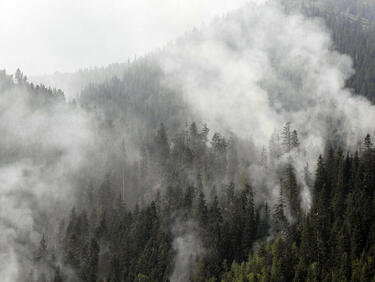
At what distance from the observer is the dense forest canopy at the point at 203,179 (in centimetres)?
8588

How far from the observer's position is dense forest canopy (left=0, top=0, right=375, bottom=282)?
3381 inches

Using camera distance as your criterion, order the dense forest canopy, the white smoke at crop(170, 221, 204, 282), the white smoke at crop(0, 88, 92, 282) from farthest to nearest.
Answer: the white smoke at crop(0, 88, 92, 282), the white smoke at crop(170, 221, 204, 282), the dense forest canopy

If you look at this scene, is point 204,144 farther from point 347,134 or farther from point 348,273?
point 348,273

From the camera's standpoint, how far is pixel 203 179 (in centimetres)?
13025

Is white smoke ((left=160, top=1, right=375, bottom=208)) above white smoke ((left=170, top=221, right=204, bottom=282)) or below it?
above

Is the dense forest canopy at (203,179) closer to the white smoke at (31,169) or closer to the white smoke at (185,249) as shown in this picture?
the white smoke at (185,249)

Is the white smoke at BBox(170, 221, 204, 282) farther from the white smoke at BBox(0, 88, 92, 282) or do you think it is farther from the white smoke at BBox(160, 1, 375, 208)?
the white smoke at BBox(0, 88, 92, 282)

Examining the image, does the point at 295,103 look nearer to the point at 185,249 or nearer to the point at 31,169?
the point at 185,249

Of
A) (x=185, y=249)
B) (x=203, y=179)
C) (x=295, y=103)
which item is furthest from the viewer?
(x=295, y=103)

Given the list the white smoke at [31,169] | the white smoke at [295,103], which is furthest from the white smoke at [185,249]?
the white smoke at [31,169]

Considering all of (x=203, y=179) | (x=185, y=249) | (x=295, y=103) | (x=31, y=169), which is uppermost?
(x=295, y=103)

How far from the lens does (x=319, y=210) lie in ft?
283

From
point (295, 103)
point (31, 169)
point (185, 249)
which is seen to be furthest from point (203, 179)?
point (31, 169)

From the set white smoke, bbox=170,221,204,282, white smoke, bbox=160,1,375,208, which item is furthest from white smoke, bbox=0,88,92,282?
white smoke, bbox=160,1,375,208
